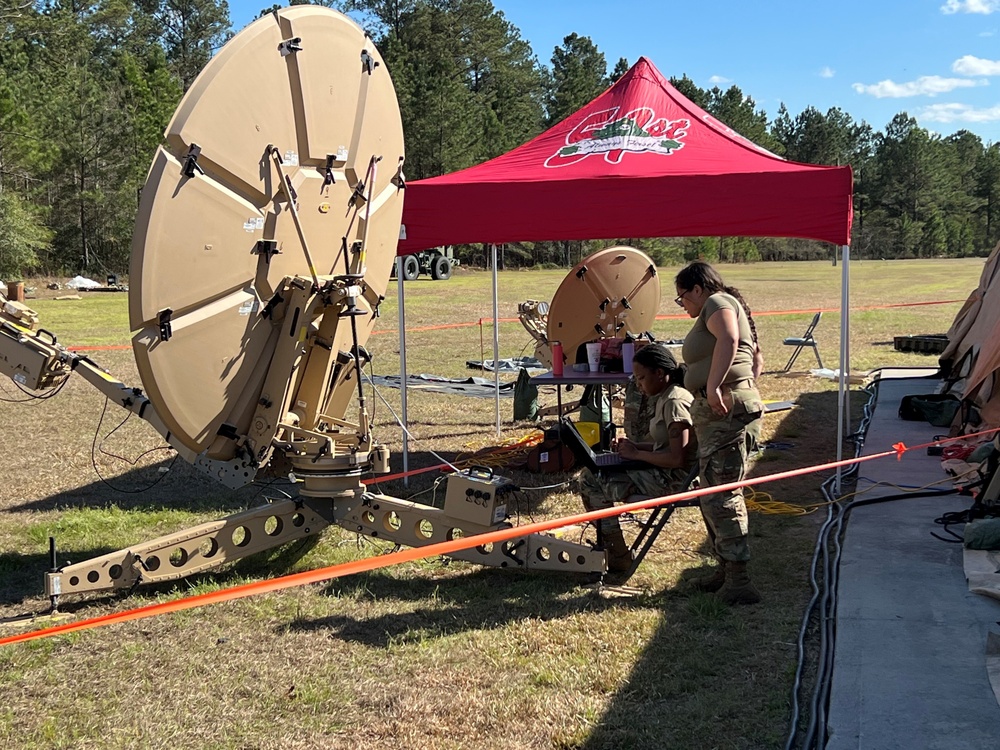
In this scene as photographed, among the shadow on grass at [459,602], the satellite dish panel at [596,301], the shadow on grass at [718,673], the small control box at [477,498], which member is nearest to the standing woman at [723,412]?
the shadow on grass at [718,673]

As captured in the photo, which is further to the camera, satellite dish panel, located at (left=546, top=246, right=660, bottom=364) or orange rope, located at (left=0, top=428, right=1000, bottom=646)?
satellite dish panel, located at (left=546, top=246, right=660, bottom=364)

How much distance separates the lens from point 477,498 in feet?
17.7

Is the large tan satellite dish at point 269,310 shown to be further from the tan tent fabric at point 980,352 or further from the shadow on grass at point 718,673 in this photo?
the tan tent fabric at point 980,352

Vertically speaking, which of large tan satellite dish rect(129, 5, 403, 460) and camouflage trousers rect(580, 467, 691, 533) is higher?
large tan satellite dish rect(129, 5, 403, 460)

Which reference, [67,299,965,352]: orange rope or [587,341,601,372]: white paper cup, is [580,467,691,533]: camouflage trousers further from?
[67,299,965,352]: orange rope

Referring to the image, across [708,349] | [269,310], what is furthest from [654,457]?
[269,310]

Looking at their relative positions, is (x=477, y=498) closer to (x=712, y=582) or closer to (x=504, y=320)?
(x=712, y=582)

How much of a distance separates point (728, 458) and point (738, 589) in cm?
73

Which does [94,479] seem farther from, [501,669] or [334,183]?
[501,669]

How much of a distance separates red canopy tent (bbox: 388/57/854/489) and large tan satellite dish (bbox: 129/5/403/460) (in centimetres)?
193

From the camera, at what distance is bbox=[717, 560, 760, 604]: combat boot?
5336 mm

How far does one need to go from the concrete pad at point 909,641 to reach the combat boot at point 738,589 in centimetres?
48

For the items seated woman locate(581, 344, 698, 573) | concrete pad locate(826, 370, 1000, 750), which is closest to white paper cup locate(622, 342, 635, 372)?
concrete pad locate(826, 370, 1000, 750)

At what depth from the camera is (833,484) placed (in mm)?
7902
